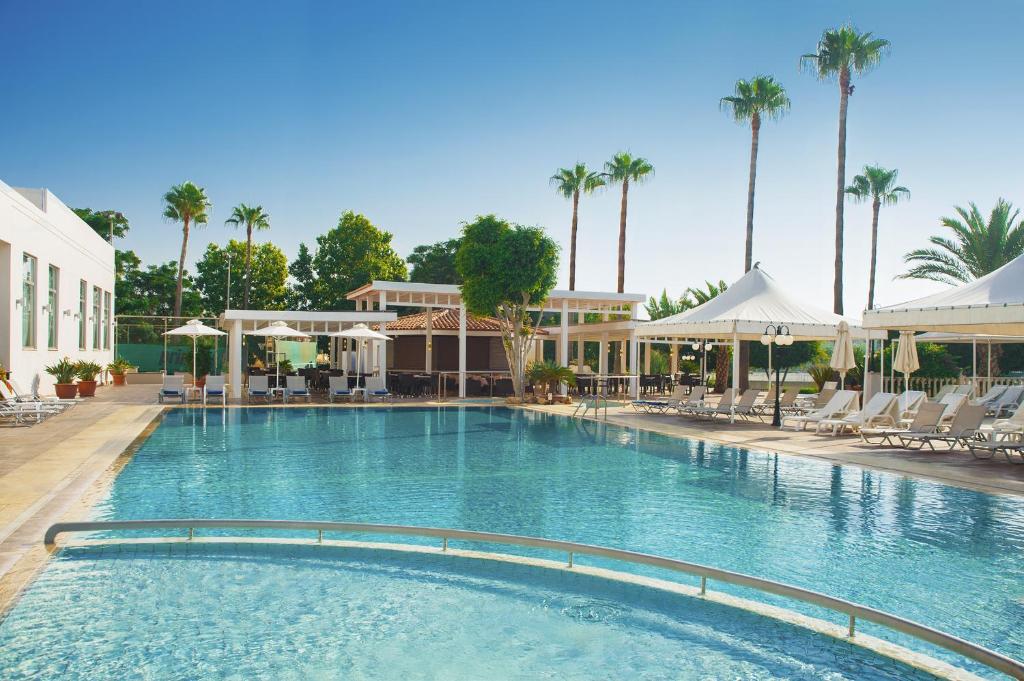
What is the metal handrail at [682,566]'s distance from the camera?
4.28 metres

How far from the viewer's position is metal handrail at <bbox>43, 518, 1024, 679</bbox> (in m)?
4.28

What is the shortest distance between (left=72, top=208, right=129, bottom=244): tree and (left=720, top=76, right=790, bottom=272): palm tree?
31.5 metres

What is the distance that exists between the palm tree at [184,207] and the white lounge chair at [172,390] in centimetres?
2507

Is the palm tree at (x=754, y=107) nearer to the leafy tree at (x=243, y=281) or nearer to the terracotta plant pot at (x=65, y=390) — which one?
the terracotta plant pot at (x=65, y=390)

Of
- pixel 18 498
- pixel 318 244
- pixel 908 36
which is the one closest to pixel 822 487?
pixel 18 498

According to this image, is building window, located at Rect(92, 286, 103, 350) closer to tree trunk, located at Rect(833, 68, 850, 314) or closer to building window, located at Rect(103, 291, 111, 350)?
building window, located at Rect(103, 291, 111, 350)

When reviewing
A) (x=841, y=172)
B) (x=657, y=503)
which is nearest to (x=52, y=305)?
(x=657, y=503)

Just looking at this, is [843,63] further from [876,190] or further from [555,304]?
[555,304]

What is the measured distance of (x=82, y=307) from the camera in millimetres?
28266

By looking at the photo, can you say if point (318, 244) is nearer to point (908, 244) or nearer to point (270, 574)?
point (908, 244)

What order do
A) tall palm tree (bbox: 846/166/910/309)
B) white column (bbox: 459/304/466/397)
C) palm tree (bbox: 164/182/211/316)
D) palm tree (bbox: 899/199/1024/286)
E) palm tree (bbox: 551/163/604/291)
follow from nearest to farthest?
white column (bbox: 459/304/466/397) → palm tree (bbox: 899/199/1024/286) → tall palm tree (bbox: 846/166/910/309) → palm tree (bbox: 551/163/604/291) → palm tree (bbox: 164/182/211/316)

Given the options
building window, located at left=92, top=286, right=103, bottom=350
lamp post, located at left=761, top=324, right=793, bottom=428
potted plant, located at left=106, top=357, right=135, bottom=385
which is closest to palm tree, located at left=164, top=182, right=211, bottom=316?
building window, located at left=92, top=286, right=103, bottom=350

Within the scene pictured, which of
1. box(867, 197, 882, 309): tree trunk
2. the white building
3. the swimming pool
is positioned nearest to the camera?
the swimming pool

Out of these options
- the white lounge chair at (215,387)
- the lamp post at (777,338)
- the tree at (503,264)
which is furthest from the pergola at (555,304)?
the lamp post at (777,338)
